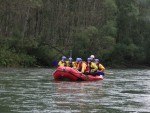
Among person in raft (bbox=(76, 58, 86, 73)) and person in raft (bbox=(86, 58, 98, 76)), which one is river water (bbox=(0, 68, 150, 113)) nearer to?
person in raft (bbox=(76, 58, 86, 73))

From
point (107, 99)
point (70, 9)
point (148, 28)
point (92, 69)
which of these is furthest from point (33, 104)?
point (148, 28)

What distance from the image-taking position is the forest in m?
43.1

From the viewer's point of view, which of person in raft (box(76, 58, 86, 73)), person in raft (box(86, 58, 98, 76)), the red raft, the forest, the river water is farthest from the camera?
the forest

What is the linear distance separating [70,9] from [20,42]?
34.6 feet

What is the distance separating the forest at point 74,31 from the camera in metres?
43.1

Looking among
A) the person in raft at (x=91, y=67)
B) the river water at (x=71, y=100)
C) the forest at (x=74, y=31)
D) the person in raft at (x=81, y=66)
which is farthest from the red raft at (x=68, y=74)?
the forest at (x=74, y=31)

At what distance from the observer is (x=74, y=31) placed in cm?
4994

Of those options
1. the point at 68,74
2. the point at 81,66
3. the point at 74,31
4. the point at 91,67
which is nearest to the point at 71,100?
→ the point at 68,74

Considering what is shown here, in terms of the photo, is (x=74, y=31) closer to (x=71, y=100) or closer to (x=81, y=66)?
(x=81, y=66)

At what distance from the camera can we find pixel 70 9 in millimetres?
51531

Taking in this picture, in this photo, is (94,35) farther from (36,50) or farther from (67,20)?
(36,50)

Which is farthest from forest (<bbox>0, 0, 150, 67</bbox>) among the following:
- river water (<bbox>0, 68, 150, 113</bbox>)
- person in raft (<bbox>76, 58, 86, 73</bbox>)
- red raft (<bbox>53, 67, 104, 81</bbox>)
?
river water (<bbox>0, 68, 150, 113</bbox>)

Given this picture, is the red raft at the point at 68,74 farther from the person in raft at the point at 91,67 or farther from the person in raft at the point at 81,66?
the person in raft at the point at 91,67

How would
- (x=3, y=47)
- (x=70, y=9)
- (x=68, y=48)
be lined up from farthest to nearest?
(x=70, y=9), (x=68, y=48), (x=3, y=47)
